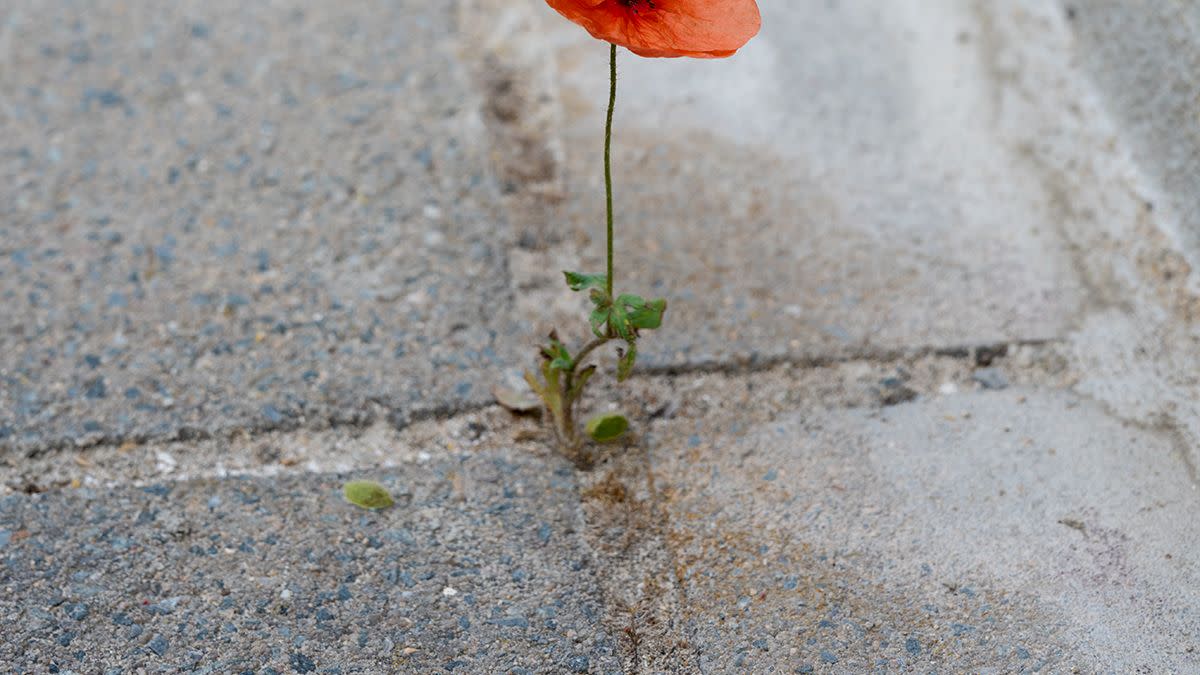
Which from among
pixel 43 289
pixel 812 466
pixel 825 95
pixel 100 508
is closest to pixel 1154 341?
pixel 812 466

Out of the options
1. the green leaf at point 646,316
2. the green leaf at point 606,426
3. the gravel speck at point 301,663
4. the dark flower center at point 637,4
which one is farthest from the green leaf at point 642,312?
the gravel speck at point 301,663

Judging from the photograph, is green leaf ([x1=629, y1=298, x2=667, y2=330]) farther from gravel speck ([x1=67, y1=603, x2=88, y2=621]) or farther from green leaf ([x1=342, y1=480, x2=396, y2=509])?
gravel speck ([x1=67, y1=603, x2=88, y2=621])

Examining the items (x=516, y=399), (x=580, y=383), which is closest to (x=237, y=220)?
(x=516, y=399)

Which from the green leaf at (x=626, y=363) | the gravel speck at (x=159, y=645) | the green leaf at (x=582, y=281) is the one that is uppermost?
the green leaf at (x=582, y=281)

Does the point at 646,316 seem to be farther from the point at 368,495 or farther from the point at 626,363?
the point at 368,495

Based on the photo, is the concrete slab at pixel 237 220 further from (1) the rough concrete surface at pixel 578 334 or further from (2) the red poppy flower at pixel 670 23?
(2) the red poppy flower at pixel 670 23

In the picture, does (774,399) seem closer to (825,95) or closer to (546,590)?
(546,590)

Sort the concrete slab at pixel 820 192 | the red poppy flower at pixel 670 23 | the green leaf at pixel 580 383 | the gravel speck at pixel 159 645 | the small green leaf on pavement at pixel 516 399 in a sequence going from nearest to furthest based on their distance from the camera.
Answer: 1. the red poppy flower at pixel 670 23
2. the gravel speck at pixel 159 645
3. the green leaf at pixel 580 383
4. the small green leaf on pavement at pixel 516 399
5. the concrete slab at pixel 820 192
